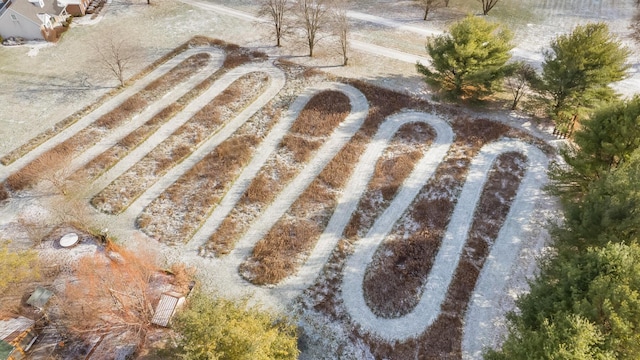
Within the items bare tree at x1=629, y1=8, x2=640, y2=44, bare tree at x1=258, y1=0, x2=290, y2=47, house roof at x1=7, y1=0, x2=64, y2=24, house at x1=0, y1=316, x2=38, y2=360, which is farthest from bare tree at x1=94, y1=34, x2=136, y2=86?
bare tree at x1=629, y1=8, x2=640, y2=44

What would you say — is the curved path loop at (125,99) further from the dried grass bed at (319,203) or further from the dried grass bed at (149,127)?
the dried grass bed at (319,203)

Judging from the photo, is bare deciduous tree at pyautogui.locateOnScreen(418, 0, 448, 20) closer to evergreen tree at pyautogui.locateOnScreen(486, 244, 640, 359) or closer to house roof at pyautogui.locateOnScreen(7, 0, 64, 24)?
evergreen tree at pyautogui.locateOnScreen(486, 244, 640, 359)

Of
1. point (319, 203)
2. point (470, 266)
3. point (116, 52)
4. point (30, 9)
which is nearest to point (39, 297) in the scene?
point (319, 203)

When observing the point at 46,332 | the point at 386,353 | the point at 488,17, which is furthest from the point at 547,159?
the point at 46,332

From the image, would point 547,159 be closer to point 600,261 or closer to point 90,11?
point 600,261

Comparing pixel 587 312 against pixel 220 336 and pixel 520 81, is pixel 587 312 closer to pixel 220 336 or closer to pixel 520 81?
pixel 220 336

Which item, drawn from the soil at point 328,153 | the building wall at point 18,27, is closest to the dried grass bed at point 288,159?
the soil at point 328,153
